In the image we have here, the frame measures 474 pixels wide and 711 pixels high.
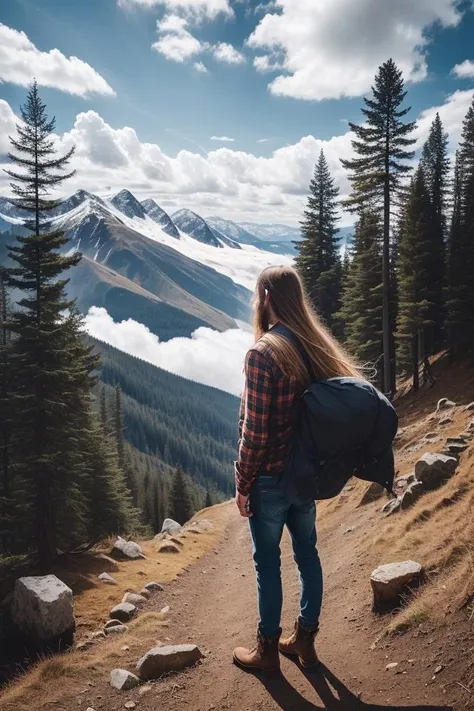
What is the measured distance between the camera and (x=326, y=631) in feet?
18.7

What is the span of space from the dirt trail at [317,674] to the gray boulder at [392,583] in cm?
24

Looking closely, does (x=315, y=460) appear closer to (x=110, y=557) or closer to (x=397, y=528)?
(x=397, y=528)

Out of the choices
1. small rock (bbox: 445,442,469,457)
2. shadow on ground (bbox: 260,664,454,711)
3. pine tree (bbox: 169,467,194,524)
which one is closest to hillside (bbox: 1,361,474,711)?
shadow on ground (bbox: 260,664,454,711)

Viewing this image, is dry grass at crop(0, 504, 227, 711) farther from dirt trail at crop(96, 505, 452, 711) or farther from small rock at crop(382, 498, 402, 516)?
small rock at crop(382, 498, 402, 516)

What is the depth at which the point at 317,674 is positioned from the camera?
15.2ft

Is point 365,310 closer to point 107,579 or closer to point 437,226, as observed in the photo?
point 437,226

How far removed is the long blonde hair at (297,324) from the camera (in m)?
4.09

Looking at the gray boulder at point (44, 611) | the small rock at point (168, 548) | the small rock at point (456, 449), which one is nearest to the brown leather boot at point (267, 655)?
the gray boulder at point (44, 611)

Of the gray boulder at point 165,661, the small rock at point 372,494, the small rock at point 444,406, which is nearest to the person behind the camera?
the gray boulder at point 165,661

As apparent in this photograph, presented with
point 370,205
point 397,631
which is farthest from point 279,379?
point 370,205

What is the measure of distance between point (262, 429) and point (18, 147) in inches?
670

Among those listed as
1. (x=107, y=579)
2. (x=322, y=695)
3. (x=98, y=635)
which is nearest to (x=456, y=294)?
(x=107, y=579)

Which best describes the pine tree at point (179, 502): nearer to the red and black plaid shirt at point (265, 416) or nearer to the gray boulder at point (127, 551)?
the gray boulder at point (127, 551)

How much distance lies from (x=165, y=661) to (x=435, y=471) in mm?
6294
